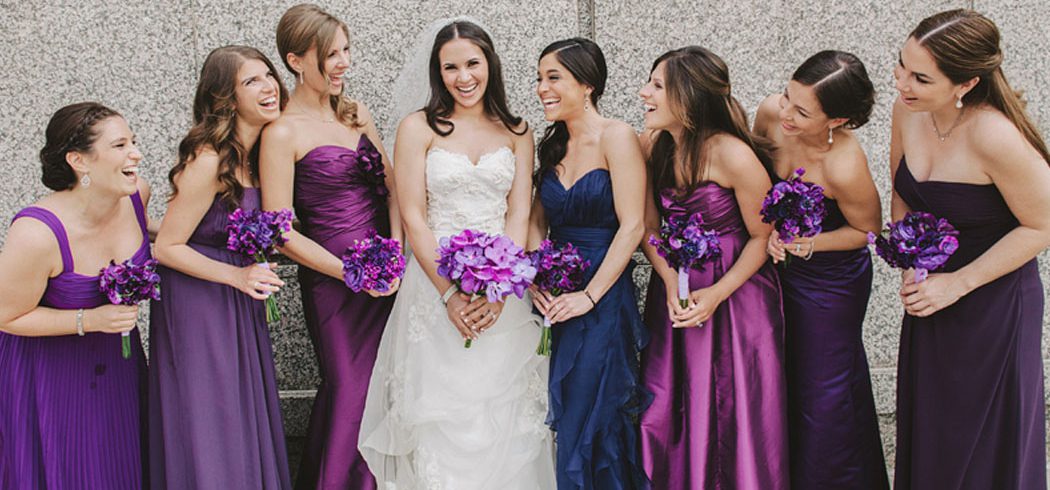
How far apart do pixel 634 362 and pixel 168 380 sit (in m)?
2.17

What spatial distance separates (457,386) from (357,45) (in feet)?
8.43

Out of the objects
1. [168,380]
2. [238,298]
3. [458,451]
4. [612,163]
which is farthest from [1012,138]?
[168,380]

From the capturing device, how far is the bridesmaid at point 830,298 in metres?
3.85

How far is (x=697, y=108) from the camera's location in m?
3.95

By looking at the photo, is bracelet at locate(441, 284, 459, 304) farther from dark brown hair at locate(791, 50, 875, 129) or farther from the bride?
dark brown hair at locate(791, 50, 875, 129)

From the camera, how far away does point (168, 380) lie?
3799 millimetres

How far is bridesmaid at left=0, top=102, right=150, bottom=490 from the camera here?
11.4 ft

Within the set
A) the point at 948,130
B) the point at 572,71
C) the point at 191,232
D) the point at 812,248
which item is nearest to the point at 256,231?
the point at 191,232

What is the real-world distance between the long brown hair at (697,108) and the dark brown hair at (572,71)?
0.32m

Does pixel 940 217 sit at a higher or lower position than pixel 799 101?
lower

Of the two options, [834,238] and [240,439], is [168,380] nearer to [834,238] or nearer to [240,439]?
[240,439]

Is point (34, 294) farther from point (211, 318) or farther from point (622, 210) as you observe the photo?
point (622, 210)

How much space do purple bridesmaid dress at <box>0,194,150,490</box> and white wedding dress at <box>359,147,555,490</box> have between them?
3.85 ft

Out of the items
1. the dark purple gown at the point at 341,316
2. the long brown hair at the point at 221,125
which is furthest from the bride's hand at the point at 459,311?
the long brown hair at the point at 221,125
